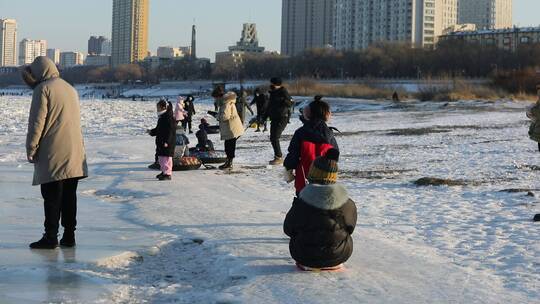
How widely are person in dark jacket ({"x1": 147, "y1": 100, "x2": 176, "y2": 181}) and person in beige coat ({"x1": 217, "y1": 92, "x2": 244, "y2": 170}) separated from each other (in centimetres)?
114

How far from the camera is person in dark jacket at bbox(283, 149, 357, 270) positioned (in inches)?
→ 199

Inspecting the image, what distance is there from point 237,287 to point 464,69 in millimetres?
110603

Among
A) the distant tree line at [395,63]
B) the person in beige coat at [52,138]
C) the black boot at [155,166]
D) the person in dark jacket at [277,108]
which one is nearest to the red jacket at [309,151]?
the person in beige coat at [52,138]

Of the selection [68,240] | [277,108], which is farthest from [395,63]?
[68,240]

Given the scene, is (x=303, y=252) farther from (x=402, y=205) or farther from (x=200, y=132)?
(x=200, y=132)

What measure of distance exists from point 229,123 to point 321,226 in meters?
7.01

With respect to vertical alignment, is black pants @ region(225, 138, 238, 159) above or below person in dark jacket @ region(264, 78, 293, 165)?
below

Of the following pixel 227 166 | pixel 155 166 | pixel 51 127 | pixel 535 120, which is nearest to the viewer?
pixel 51 127

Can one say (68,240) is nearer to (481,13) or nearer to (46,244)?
(46,244)

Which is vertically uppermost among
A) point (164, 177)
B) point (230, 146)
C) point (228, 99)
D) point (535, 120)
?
point (228, 99)

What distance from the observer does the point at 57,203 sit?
19.7ft

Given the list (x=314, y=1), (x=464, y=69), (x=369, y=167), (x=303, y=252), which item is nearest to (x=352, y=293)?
(x=303, y=252)

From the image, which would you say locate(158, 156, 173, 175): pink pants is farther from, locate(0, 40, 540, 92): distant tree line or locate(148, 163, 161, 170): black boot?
locate(0, 40, 540, 92): distant tree line

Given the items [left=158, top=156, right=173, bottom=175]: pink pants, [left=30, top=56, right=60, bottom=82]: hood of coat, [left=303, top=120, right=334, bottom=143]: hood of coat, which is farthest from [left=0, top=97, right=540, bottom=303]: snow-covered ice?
[left=30, top=56, right=60, bottom=82]: hood of coat
